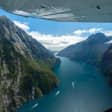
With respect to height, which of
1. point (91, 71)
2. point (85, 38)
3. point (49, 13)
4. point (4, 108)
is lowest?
point (4, 108)

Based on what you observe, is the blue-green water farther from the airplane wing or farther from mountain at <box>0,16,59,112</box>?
the airplane wing

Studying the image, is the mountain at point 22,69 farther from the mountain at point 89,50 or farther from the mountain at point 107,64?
the mountain at point 107,64

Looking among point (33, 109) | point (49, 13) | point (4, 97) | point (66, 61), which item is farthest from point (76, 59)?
point (49, 13)

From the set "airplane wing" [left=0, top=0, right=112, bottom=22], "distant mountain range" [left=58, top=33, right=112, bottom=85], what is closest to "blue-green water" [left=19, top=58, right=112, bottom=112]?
"distant mountain range" [left=58, top=33, right=112, bottom=85]

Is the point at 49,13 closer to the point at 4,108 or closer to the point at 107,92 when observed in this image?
the point at 107,92

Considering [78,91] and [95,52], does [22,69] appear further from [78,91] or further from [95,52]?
[95,52]

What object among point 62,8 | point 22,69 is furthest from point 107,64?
point 62,8

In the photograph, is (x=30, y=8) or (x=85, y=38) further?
(x=85, y=38)

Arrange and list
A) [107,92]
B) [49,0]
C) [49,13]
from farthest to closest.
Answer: [107,92] → [49,13] → [49,0]
